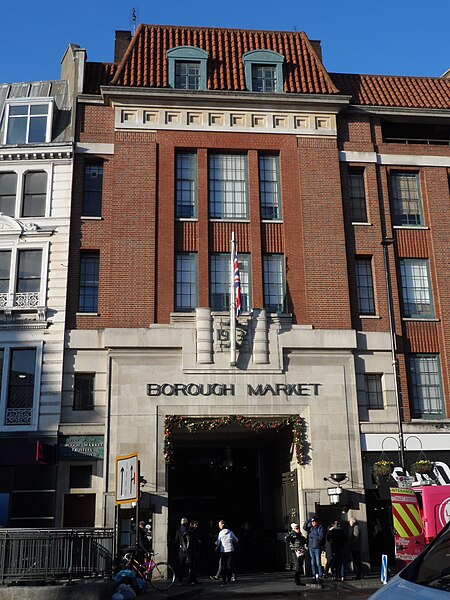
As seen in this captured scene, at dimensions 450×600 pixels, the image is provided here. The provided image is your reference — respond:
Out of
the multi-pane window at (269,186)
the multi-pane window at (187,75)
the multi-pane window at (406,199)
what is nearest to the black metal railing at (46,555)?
the multi-pane window at (269,186)

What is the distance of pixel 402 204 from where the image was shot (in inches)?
1166

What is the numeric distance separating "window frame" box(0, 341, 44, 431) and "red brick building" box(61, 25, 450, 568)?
3.57 ft

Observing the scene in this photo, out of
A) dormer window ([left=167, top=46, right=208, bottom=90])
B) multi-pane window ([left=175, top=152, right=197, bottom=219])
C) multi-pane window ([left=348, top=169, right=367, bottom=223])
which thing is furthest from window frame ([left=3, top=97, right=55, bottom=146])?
multi-pane window ([left=348, top=169, right=367, bottom=223])

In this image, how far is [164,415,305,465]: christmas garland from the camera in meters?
24.6

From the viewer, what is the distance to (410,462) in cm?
2548

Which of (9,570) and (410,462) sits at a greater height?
(410,462)

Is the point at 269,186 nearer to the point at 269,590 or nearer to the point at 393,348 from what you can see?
the point at 393,348

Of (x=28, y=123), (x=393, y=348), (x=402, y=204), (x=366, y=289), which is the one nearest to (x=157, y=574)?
(x=393, y=348)

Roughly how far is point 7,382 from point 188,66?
49.7ft

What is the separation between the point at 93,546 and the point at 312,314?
14.0 meters

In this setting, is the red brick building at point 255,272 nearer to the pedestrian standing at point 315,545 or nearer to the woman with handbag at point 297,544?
the woman with handbag at point 297,544

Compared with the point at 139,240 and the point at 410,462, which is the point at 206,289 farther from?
the point at 410,462

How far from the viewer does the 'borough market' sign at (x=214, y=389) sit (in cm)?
2502

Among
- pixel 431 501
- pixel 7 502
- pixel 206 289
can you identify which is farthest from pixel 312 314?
pixel 7 502
